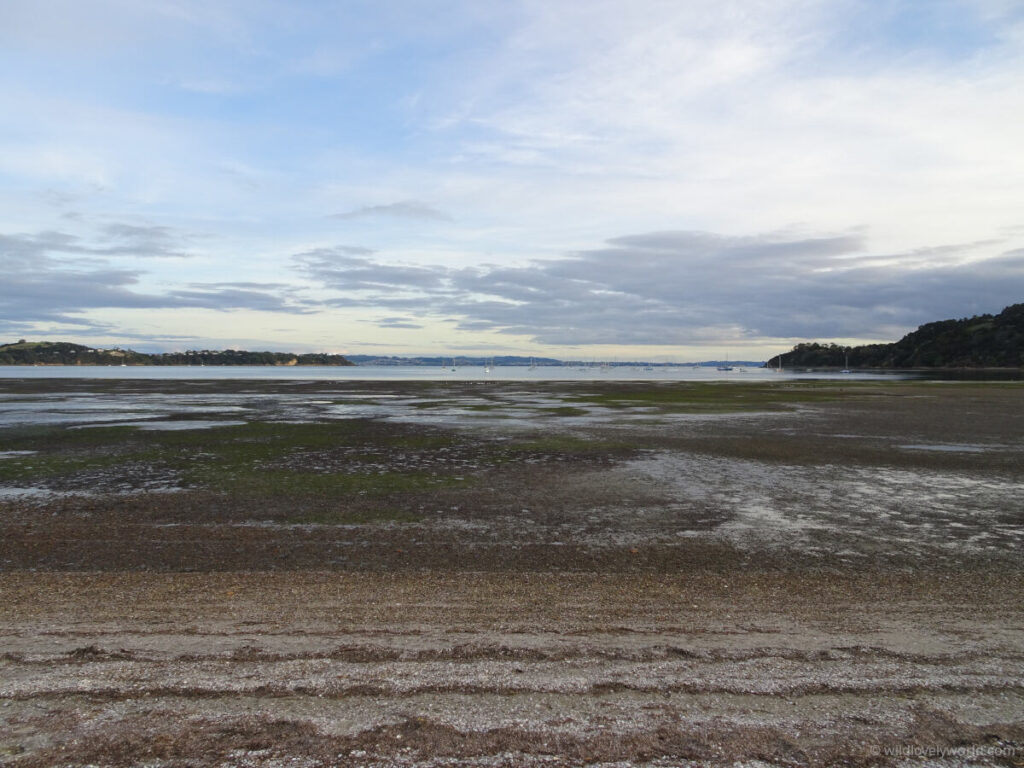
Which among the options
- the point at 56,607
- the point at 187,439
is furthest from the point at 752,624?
the point at 187,439

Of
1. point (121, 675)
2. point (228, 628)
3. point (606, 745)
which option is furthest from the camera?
point (228, 628)

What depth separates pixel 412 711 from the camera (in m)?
4.43

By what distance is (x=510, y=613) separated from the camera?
259 inches

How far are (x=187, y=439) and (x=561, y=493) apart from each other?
1576 cm

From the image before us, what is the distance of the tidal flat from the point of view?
13.6ft

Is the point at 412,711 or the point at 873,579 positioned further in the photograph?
the point at 873,579

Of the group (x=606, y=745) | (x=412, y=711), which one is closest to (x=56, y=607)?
(x=412, y=711)

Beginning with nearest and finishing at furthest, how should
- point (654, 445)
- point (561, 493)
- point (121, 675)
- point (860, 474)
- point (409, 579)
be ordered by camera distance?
point (121, 675) < point (409, 579) < point (561, 493) < point (860, 474) < point (654, 445)

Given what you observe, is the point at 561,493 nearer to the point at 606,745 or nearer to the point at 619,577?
the point at 619,577

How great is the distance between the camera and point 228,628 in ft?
19.7

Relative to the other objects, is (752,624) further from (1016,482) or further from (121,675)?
(1016,482)

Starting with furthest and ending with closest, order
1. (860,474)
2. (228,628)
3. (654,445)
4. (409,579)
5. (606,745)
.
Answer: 1. (654,445)
2. (860,474)
3. (409,579)
4. (228,628)
5. (606,745)

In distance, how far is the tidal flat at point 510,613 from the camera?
4160 millimetres

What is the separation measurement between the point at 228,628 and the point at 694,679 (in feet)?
14.0
